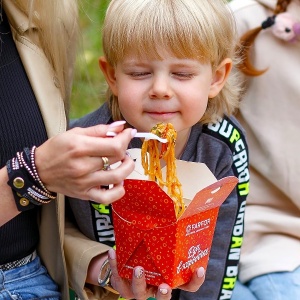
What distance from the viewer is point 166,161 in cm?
172

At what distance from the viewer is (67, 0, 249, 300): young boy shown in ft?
5.95

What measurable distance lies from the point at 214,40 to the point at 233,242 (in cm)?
63

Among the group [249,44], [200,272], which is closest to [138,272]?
[200,272]

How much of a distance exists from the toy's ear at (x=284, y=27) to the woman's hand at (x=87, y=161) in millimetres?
904

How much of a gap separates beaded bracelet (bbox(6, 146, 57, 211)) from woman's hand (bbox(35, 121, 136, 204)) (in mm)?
21

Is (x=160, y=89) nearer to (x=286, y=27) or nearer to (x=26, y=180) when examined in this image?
(x=26, y=180)

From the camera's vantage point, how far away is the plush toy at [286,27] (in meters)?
2.27

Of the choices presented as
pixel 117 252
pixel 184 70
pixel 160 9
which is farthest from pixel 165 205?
pixel 160 9

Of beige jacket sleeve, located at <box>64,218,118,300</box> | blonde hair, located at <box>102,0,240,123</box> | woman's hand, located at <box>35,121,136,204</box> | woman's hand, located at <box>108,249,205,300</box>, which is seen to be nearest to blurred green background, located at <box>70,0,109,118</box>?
beige jacket sleeve, located at <box>64,218,118,300</box>

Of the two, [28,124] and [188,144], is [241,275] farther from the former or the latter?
[28,124]

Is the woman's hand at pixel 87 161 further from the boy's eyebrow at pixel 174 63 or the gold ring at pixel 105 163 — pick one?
the boy's eyebrow at pixel 174 63

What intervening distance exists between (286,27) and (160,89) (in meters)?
0.67

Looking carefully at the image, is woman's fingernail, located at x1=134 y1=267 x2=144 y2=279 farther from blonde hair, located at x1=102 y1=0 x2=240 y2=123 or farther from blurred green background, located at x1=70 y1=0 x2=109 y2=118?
blurred green background, located at x1=70 y1=0 x2=109 y2=118

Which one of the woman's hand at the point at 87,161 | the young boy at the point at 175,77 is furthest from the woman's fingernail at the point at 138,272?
the young boy at the point at 175,77
